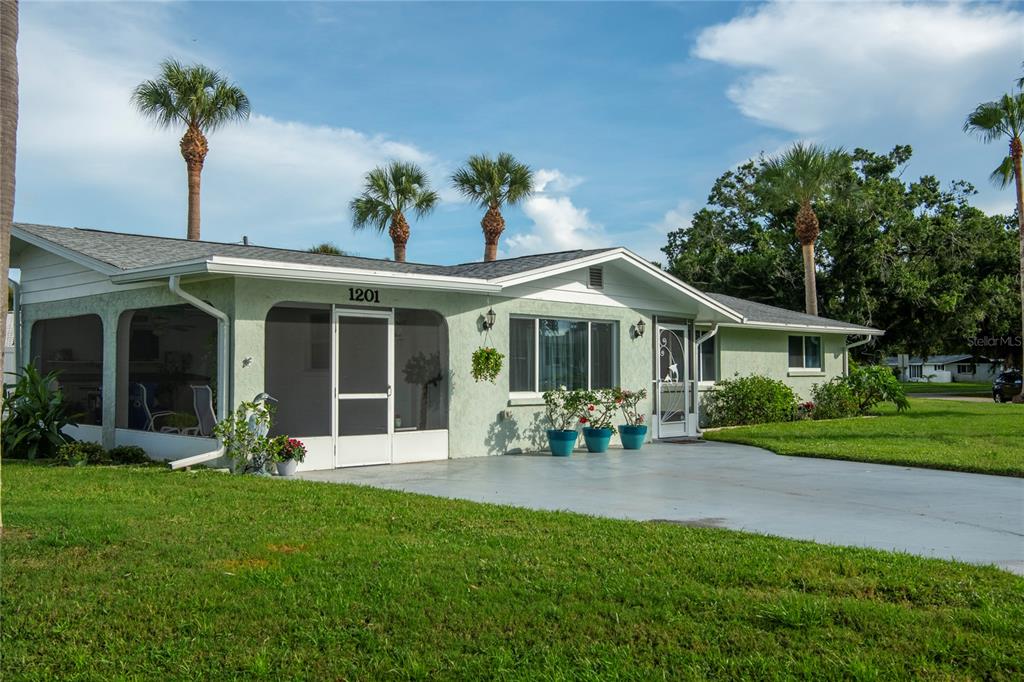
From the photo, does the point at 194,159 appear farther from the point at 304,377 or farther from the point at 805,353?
the point at 805,353

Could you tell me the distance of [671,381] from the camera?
17.4 metres

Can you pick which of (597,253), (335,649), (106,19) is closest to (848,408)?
(597,253)

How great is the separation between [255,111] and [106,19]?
1840 cm

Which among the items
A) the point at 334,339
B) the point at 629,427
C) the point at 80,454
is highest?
the point at 334,339

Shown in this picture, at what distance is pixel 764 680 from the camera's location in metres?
3.92

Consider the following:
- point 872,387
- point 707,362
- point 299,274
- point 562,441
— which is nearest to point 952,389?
point 872,387

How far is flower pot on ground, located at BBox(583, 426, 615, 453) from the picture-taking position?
14578 millimetres

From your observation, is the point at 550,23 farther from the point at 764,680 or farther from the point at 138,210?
the point at 138,210

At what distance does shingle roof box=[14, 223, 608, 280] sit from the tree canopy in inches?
801

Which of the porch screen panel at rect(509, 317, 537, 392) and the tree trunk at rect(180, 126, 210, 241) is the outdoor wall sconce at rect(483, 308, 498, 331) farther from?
the tree trunk at rect(180, 126, 210, 241)

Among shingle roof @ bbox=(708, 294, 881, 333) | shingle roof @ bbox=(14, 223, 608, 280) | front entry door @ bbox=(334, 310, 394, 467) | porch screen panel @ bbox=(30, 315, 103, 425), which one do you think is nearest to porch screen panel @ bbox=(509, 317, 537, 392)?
shingle roof @ bbox=(14, 223, 608, 280)

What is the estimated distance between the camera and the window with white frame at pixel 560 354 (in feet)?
47.8

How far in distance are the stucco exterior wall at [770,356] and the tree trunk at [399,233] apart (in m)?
16.4

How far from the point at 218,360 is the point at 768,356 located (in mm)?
14576
